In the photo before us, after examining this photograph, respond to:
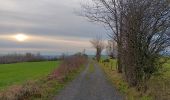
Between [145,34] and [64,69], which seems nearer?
[145,34]

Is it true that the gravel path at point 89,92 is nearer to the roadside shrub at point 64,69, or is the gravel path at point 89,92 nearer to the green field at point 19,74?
the roadside shrub at point 64,69

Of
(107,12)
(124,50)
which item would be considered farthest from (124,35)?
(107,12)

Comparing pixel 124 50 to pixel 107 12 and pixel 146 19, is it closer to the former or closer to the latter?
pixel 146 19

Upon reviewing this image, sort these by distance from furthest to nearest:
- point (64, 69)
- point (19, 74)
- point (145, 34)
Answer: point (19, 74), point (64, 69), point (145, 34)

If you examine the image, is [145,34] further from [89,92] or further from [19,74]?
[19,74]

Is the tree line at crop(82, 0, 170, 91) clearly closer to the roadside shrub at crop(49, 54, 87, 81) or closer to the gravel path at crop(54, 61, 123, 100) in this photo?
the gravel path at crop(54, 61, 123, 100)

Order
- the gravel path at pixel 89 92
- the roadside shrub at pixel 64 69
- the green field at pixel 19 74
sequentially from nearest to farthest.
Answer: the gravel path at pixel 89 92, the roadside shrub at pixel 64 69, the green field at pixel 19 74

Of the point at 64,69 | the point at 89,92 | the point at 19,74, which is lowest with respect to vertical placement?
the point at 19,74

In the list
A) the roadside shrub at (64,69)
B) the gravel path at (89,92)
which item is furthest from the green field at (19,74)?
the gravel path at (89,92)

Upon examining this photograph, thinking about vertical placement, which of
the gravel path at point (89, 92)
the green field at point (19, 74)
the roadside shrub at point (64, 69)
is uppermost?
the roadside shrub at point (64, 69)

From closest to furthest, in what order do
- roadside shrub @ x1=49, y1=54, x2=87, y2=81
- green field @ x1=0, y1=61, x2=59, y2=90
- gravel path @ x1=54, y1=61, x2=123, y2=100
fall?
1. gravel path @ x1=54, y1=61, x2=123, y2=100
2. roadside shrub @ x1=49, y1=54, x2=87, y2=81
3. green field @ x1=0, y1=61, x2=59, y2=90

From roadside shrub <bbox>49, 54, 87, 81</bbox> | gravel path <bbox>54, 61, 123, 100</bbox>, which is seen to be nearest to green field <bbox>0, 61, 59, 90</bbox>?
roadside shrub <bbox>49, 54, 87, 81</bbox>

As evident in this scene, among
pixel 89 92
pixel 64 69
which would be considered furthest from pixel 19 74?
pixel 89 92

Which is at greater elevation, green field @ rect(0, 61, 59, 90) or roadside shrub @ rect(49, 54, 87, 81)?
roadside shrub @ rect(49, 54, 87, 81)
